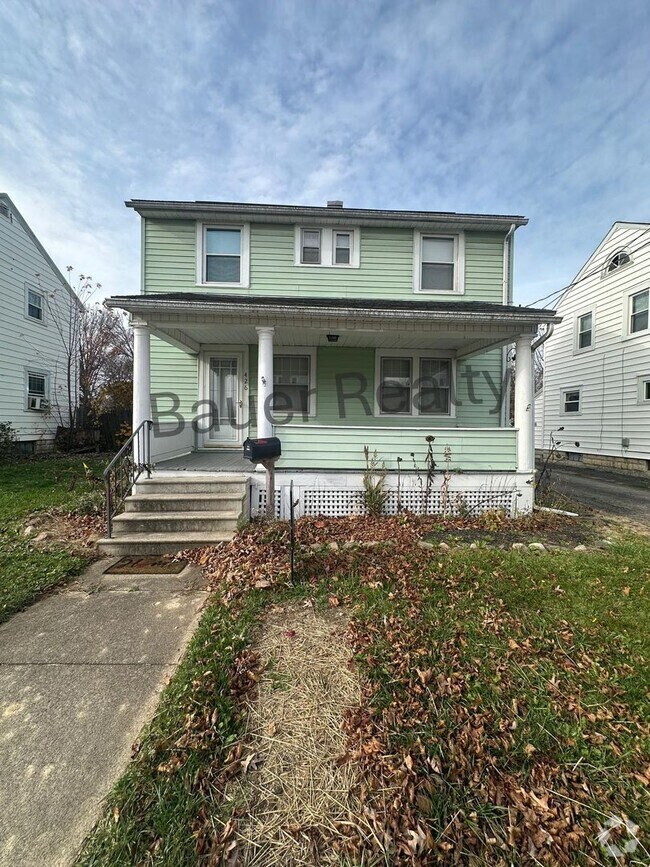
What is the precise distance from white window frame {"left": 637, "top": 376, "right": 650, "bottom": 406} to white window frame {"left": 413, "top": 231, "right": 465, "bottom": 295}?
25.1 ft

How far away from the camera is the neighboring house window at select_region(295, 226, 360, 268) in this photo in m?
8.40

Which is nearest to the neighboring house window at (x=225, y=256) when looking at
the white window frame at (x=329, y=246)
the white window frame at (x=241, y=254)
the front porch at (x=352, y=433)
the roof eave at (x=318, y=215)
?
the white window frame at (x=241, y=254)

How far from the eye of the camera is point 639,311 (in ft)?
37.8

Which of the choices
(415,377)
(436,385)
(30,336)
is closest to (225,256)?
(415,377)

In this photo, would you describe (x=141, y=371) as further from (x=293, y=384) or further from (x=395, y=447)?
(x=395, y=447)

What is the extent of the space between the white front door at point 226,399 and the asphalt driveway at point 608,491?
7668 millimetres

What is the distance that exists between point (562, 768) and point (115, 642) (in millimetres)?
3087

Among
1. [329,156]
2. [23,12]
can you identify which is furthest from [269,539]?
[329,156]

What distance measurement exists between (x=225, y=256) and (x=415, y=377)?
5.41m

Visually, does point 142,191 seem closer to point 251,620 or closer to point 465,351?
point 465,351

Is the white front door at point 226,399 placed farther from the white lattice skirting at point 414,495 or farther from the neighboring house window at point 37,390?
the neighboring house window at point 37,390

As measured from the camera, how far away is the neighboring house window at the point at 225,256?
8.30 m

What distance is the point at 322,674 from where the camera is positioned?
2389mm

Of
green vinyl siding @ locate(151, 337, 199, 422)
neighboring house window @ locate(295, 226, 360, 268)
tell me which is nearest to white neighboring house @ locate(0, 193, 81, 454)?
green vinyl siding @ locate(151, 337, 199, 422)
